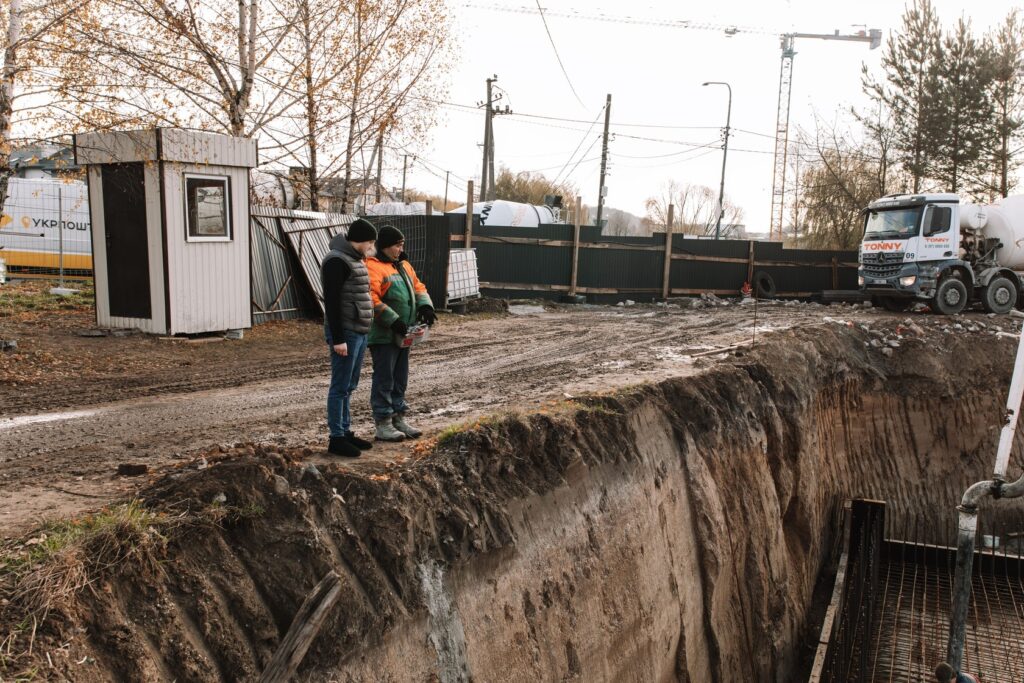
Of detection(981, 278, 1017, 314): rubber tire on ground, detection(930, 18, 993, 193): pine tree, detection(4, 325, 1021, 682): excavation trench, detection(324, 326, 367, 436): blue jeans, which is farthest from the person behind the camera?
detection(930, 18, 993, 193): pine tree

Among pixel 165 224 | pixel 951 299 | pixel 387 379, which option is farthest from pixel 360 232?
pixel 951 299

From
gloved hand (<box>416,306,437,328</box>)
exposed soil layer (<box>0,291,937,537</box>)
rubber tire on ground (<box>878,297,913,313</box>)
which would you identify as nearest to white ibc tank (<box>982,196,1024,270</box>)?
rubber tire on ground (<box>878,297,913,313</box>)

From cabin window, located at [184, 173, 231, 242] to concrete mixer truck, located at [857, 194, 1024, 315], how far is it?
15.4 meters

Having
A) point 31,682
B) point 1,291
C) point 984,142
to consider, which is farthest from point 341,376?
point 984,142

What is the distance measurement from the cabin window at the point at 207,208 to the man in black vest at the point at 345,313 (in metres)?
6.79

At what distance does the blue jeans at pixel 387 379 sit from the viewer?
601 centimetres

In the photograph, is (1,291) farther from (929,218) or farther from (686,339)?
(929,218)

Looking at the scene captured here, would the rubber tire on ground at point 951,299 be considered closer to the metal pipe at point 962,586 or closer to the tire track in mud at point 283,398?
the tire track in mud at point 283,398

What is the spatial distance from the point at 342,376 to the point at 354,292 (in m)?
0.62

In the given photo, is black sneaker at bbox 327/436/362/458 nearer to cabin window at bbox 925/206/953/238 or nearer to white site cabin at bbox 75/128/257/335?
white site cabin at bbox 75/128/257/335

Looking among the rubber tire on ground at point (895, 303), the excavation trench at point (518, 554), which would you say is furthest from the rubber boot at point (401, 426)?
the rubber tire on ground at point (895, 303)

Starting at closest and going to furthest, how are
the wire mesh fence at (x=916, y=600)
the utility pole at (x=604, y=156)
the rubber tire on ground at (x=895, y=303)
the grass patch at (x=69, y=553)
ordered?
the grass patch at (x=69, y=553)
the wire mesh fence at (x=916, y=600)
the rubber tire on ground at (x=895, y=303)
the utility pole at (x=604, y=156)

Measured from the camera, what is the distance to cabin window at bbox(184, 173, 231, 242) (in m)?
11.4

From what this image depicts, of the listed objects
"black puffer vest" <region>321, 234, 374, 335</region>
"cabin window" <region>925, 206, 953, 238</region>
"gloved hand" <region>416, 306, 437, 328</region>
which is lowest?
"gloved hand" <region>416, 306, 437, 328</region>
